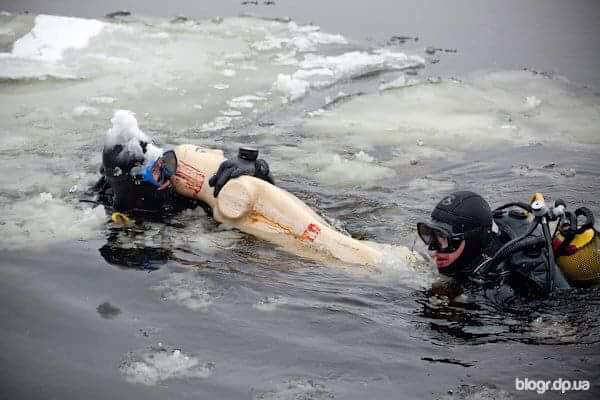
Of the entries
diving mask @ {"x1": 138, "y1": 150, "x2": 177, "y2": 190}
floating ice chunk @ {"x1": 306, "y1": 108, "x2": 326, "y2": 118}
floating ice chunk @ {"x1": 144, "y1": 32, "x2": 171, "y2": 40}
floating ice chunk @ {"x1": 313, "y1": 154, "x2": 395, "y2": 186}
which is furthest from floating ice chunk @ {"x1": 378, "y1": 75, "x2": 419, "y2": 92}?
diving mask @ {"x1": 138, "y1": 150, "x2": 177, "y2": 190}

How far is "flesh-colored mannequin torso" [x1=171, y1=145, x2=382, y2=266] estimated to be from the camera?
15.6 feet

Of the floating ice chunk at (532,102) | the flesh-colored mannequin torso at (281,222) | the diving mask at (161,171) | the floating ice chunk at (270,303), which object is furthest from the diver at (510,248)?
the floating ice chunk at (532,102)

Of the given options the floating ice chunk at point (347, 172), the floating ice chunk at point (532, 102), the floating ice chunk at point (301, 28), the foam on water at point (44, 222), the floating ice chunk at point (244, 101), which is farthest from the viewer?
the floating ice chunk at point (301, 28)

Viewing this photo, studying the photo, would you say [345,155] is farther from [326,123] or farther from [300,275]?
[300,275]

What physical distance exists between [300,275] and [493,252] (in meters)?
1.34

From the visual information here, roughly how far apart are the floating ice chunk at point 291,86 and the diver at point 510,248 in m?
4.91

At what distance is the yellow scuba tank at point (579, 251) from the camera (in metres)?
4.21

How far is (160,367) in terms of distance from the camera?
3480 millimetres

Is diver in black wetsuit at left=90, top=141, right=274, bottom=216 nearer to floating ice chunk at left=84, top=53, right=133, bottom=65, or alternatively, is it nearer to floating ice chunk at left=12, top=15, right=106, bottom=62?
floating ice chunk at left=84, top=53, right=133, bottom=65

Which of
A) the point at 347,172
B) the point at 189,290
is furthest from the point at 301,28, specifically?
the point at 189,290

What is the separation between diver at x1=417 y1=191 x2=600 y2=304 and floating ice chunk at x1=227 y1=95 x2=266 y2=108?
4633 millimetres

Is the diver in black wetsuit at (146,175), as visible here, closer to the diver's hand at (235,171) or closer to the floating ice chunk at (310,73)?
the diver's hand at (235,171)

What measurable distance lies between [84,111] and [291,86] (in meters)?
2.83

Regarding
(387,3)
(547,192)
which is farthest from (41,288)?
(387,3)
